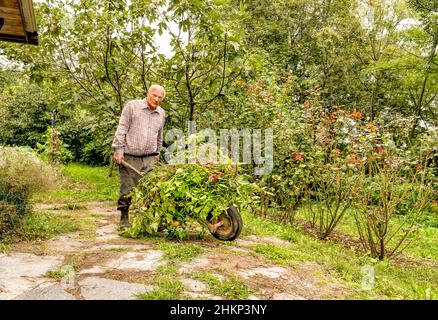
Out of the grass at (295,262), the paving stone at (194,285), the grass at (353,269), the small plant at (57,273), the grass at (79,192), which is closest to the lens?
the paving stone at (194,285)

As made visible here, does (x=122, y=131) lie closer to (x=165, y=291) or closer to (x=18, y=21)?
(x=18, y=21)

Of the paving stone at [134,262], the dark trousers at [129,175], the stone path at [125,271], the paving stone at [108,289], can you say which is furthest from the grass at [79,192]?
the paving stone at [108,289]

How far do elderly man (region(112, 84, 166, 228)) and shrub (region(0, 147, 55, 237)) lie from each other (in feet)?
2.96

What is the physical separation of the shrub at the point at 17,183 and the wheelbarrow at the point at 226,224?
1866mm

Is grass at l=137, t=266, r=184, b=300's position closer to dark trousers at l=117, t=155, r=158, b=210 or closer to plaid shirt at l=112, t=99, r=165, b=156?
dark trousers at l=117, t=155, r=158, b=210

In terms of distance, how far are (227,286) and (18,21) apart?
3728mm

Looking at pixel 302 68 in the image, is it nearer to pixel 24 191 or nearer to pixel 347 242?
pixel 347 242

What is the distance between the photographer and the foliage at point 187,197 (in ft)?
15.3

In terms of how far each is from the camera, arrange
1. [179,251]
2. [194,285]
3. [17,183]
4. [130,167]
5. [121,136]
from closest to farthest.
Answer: [194,285] → [179,251] → [17,183] → [130,167] → [121,136]

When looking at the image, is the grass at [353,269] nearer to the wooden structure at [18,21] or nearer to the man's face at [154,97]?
the man's face at [154,97]

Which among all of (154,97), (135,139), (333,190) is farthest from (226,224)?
(333,190)

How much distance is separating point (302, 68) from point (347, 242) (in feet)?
42.3

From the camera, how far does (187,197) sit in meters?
4.66

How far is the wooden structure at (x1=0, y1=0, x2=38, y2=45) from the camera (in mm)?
4242
